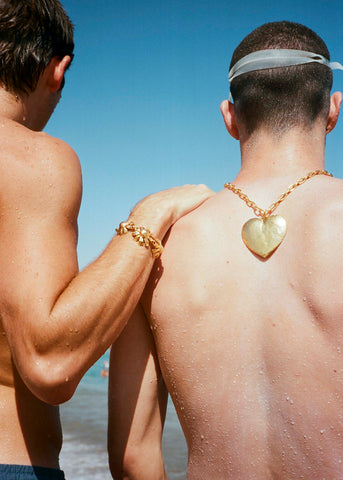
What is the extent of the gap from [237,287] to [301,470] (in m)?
0.65

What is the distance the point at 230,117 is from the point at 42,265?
1.12 metres

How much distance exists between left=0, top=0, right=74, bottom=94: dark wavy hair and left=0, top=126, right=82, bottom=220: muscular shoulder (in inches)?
11.8

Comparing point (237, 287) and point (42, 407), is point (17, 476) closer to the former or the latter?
point (42, 407)

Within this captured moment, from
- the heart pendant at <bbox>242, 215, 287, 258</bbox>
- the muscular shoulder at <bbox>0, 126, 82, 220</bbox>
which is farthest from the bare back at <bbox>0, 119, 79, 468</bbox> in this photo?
the heart pendant at <bbox>242, 215, 287, 258</bbox>

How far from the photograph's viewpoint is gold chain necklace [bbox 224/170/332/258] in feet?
6.04

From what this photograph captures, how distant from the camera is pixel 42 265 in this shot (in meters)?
1.66

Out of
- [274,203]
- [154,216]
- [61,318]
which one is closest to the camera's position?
[61,318]

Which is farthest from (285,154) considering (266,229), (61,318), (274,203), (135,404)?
(135,404)

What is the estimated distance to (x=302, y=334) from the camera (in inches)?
68.8

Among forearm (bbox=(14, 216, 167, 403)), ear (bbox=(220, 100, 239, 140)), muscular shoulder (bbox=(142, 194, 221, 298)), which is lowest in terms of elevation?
forearm (bbox=(14, 216, 167, 403))

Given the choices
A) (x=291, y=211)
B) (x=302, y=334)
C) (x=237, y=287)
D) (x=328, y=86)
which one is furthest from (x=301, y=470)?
(x=328, y=86)

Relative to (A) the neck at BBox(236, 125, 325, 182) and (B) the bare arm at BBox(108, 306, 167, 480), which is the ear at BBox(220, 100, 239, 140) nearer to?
(A) the neck at BBox(236, 125, 325, 182)

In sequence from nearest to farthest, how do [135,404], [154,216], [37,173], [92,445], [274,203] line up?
1. [37,173]
2. [274,203]
3. [154,216]
4. [135,404]
5. [92,445]

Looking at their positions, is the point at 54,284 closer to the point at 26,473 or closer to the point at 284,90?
the point at 26,473
